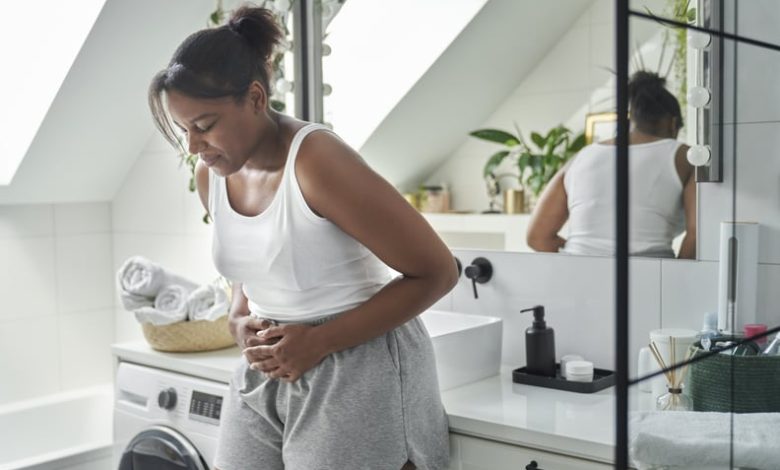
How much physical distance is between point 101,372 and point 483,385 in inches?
73.2

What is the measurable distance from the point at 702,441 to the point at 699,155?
0.65m

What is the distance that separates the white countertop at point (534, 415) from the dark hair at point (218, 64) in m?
0.73

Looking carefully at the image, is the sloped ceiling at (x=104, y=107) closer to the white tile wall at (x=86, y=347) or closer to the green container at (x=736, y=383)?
the white tile wall at (x=86, y=347)

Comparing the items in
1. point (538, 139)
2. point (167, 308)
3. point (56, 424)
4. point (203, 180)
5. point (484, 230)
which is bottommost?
point (56, 424)

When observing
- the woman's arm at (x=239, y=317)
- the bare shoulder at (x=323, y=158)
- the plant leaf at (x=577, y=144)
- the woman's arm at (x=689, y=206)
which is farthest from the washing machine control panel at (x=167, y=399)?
the woman's arm at (x=689, y=206)

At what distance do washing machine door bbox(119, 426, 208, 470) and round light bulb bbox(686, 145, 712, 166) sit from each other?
4.28 feet

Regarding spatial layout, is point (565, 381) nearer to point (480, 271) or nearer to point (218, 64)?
point (480, 271)

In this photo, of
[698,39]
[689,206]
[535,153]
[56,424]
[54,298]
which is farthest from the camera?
[54,298]

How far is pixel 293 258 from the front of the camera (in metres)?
1.55

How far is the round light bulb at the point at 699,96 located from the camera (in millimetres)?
1275

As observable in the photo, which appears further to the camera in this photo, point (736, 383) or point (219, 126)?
point (219, 126)

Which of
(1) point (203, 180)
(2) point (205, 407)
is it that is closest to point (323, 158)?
(1) point (203, 180)

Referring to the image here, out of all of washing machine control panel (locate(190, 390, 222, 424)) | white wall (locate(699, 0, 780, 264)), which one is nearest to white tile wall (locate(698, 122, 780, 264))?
white wall (locate(699, 0, 780, 264))

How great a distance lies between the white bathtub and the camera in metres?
2.85
